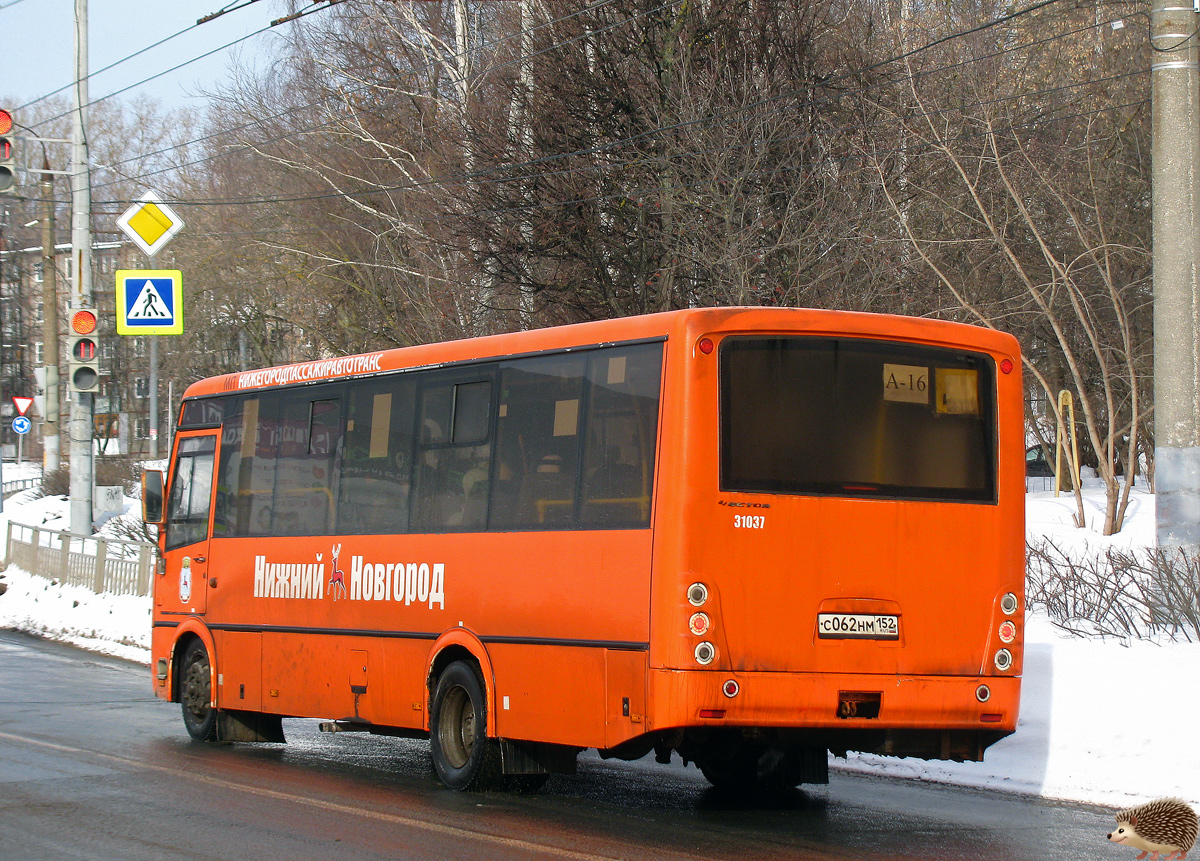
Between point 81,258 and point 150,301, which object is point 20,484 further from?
point 150,301

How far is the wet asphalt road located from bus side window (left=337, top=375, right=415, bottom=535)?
6.21ft

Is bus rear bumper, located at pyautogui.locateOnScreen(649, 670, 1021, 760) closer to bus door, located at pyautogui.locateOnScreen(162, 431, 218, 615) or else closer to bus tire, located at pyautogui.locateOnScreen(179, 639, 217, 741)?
bus tire, located at pyautogui.locateOnScreen(179, 639, 217, 741)

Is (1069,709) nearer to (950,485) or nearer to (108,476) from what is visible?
(950,485)

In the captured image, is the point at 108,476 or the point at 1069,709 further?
the point at 108,476

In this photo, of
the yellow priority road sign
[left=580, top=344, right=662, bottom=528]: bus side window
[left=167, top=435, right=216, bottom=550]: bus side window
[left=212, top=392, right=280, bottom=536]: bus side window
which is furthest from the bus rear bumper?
the yellow priority road sign

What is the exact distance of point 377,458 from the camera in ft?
34.9

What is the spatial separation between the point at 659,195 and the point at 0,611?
13.8 meters

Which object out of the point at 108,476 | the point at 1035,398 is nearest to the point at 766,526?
the point at 1035,398

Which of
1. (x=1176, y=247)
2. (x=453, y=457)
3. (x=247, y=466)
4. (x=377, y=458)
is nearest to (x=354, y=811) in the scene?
(x=453, y=457)

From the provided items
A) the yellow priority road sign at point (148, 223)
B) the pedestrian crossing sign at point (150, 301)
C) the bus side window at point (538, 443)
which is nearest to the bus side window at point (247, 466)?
the bus side window at point (538, 443)

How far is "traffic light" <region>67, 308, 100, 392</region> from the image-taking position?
76.4 ft

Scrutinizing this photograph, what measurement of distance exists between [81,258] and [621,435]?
18.7 metres

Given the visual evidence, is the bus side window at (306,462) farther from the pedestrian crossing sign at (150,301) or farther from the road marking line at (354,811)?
the pedestrian crossing sign at (150,301)

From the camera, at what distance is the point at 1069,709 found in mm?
10430
